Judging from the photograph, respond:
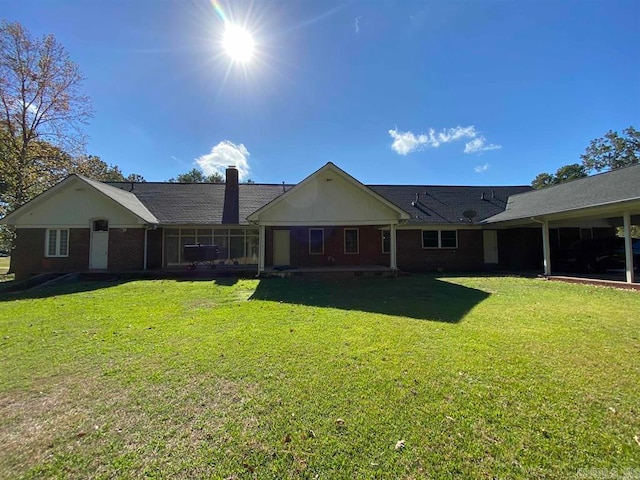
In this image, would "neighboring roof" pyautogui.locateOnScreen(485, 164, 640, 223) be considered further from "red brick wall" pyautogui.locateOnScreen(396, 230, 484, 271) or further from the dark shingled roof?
the dark shingled roof

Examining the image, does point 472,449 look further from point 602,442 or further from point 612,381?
point 612,381

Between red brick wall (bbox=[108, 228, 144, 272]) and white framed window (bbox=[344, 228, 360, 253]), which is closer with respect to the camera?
red brick wall (bbox=[108, 228, 144, 272])

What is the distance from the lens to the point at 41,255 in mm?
15133

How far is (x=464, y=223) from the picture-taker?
17594 millimetres

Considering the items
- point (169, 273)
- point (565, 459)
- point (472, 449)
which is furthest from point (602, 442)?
point (169, 273)

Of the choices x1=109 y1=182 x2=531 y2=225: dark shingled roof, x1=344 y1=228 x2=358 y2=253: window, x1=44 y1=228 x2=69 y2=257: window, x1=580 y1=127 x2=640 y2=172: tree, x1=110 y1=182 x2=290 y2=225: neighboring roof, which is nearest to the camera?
x1=44 y1=228 x2=69 y2=257: window

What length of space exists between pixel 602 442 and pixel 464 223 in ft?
53.8

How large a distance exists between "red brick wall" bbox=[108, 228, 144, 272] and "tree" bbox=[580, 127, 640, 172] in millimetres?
51705

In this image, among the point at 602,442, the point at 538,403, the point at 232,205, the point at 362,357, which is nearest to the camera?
the point at 602,442

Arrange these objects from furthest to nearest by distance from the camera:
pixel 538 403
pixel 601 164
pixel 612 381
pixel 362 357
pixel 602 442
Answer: pixel 601 164
pixel 362 357
pixel 612 381
pixel 538 403
pixel 602 442

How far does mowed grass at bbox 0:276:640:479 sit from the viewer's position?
93.4 inches

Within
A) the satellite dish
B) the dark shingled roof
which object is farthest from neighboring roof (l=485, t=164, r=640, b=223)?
the dark shingled roof

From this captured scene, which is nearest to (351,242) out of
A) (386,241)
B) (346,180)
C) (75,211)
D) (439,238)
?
(386,241)

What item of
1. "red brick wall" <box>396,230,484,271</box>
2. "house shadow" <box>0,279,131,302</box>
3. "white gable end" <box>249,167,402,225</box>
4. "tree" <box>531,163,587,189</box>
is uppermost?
"tree" <box>531,163,587,189</box>
